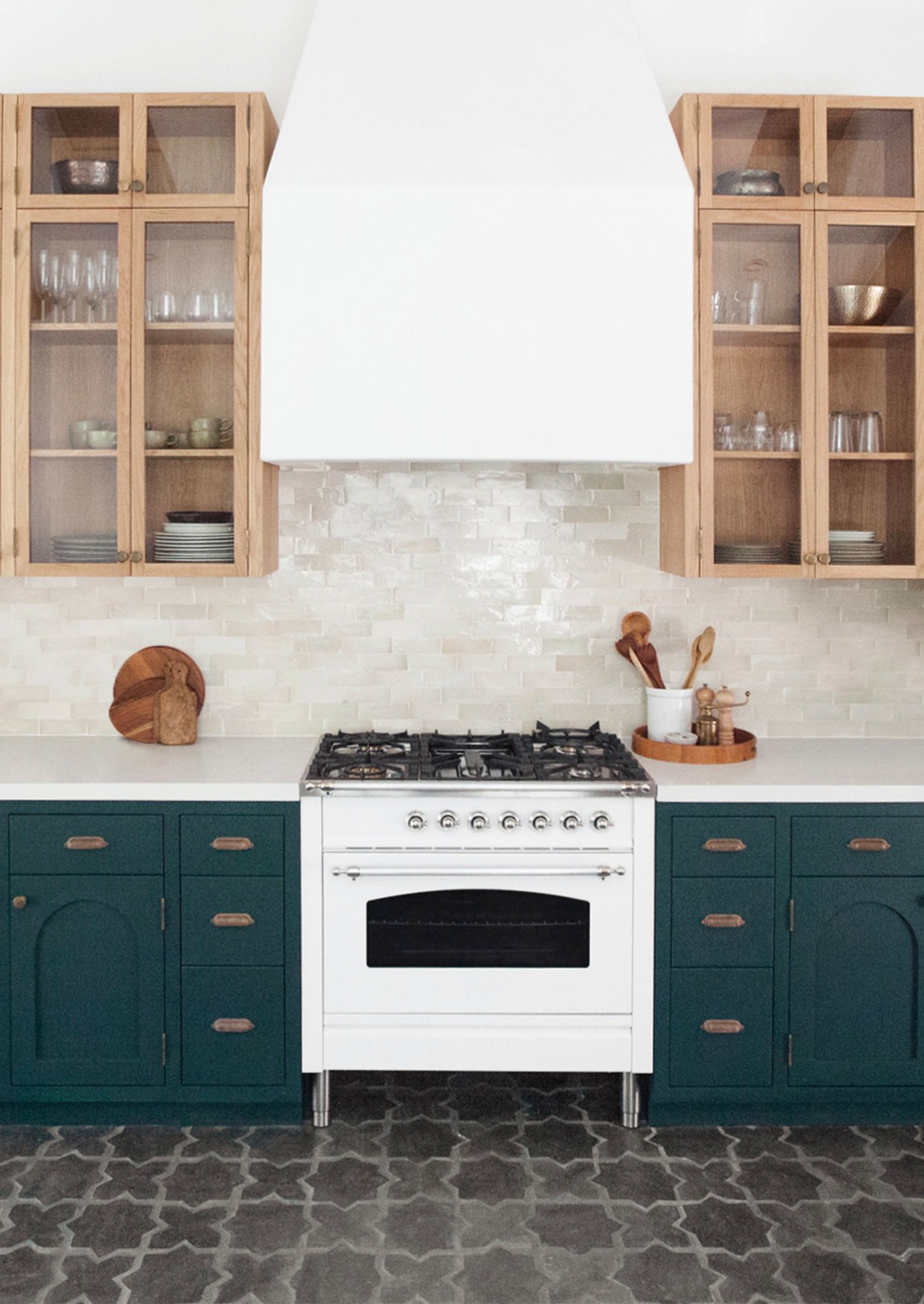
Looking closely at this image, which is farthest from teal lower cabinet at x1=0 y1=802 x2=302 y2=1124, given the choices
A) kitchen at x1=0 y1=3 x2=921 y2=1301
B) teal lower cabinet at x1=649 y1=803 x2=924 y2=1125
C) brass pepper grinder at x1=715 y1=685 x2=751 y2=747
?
brass pepper grinder at x1=715 y1=685 x2=751 y2=747

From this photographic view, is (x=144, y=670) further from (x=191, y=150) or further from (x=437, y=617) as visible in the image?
(x=191, y=150)

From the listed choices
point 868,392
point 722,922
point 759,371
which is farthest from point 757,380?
point 722,922

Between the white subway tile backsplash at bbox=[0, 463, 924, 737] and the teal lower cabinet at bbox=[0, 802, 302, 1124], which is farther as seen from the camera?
the white subway tile backsplash at bbox=[0, 463, 924, 737]

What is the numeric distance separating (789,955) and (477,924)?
0.86m

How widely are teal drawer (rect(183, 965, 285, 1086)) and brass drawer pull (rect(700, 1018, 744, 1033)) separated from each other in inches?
45.4

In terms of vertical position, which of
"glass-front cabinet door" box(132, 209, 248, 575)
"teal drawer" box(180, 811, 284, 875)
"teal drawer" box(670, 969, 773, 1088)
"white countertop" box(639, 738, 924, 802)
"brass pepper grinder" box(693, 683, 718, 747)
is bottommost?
"teal drawer" box(670, 969, 773, 1088)

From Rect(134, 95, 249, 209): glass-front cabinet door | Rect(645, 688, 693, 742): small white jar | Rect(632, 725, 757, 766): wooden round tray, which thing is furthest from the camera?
Rect(645, 688, 693, 742): small white jar

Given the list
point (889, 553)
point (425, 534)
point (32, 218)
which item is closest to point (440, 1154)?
point (425, 534)

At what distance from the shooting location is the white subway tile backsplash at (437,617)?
3762 mm

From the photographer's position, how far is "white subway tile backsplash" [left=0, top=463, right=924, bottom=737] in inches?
148

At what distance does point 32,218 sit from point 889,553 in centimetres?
270

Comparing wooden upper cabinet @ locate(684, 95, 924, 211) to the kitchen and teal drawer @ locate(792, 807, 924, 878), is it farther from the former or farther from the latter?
teal drawer @ locate(792, 807, 924, 878)

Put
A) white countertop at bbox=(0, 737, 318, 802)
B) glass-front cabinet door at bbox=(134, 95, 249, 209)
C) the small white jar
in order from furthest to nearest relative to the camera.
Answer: the small white jar < glass-front cabinet door at bbox=(134, 95, 249, 209) < white countertop at bbox=(0, 737, 318, 802)

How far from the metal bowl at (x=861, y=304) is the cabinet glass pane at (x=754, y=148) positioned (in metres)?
0.32
